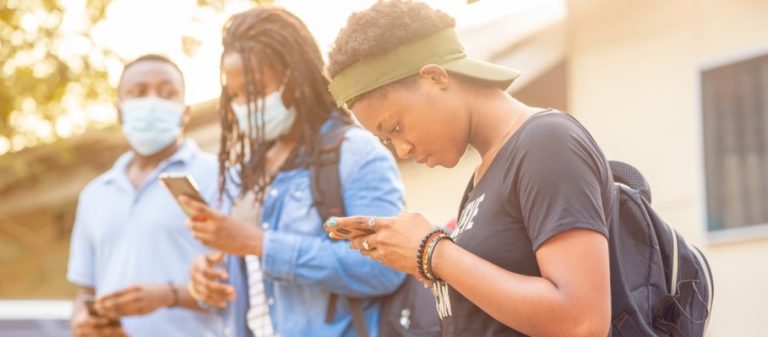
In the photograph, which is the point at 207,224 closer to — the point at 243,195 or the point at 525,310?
the point at 243,195

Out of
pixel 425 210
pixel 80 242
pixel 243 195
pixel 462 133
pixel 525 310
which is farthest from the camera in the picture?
pixel 425 210

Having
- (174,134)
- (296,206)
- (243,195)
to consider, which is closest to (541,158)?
(296,206)

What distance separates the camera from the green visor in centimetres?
268

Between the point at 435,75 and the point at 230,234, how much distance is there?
129cm

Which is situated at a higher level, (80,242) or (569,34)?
(569,34)

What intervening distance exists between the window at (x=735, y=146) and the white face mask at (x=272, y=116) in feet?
12.6

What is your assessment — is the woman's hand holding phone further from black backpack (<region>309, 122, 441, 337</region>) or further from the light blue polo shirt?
the light blue polo shirt

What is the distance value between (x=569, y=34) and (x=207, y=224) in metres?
4.27

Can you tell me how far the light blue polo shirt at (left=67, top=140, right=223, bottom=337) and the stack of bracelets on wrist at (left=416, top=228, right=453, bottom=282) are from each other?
1.96 meters

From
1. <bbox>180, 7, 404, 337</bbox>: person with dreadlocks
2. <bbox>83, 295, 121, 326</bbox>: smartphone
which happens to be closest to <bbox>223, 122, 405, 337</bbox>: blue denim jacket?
<bbox>180, 7, 404, 337</bbox>: person with dreadlocks

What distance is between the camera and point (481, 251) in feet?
8.21

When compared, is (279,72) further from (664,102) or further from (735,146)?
(735,146)

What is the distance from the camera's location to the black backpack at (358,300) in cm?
356

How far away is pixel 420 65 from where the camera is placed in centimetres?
269
